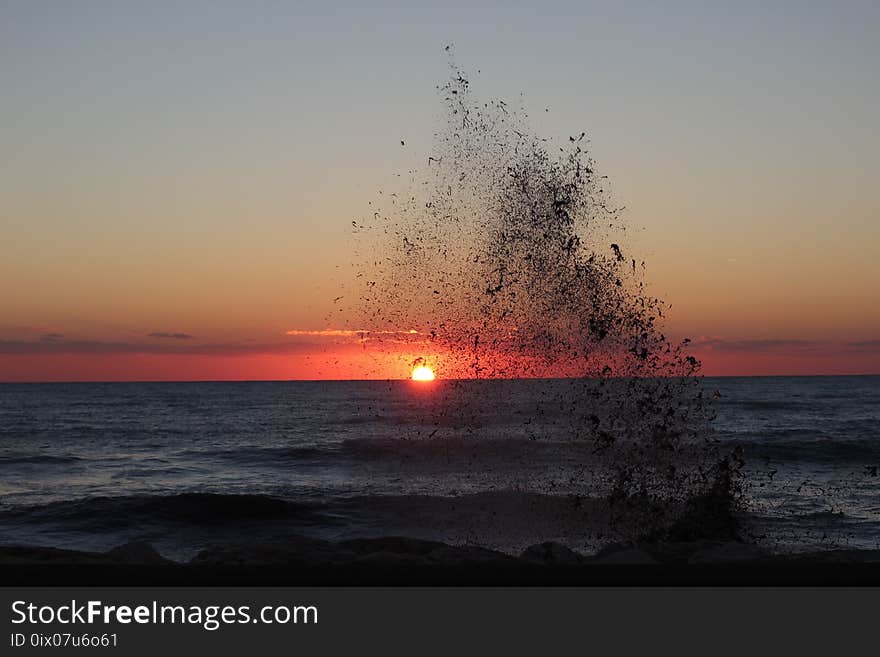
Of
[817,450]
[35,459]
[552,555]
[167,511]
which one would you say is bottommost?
[817,450]

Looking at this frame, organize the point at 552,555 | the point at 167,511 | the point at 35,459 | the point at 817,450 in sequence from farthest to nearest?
the point at 817,450 → the point at 35,459 → the point at 167,511 → the point at 552,555

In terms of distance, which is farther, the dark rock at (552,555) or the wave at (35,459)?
the wave at (35,459)

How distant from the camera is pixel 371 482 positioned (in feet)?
92.9

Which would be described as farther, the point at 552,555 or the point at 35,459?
the point at 35,459

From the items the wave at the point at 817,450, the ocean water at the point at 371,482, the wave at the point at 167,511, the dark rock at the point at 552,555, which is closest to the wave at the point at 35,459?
the ocean water at the point at 371,482

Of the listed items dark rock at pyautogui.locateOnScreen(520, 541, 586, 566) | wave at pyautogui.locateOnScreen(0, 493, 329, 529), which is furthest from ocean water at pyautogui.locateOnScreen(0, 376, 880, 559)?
dark rock at pyautogui.locateOnScreen(520, 541, 586, 566)

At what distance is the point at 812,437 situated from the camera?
45531 millimetres

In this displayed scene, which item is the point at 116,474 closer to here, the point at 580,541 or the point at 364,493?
the point at 364,493

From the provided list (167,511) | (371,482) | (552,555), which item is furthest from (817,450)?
(552,555)

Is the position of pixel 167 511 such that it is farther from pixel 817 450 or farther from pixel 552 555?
pixel 817 450

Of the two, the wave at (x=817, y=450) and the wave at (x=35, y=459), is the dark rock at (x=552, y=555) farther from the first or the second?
the wave at (x=35, y=459)

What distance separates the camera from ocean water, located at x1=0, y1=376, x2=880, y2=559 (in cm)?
→ 1806

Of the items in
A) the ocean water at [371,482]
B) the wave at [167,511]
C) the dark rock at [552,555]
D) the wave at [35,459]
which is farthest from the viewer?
the wave at [35,459]

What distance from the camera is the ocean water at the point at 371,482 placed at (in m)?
18.1
